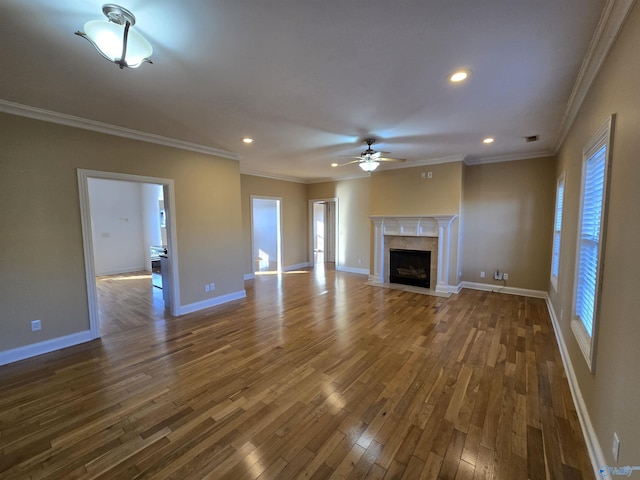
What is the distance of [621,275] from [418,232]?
4153mm

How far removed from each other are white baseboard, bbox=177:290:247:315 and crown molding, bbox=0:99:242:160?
2.54 metres

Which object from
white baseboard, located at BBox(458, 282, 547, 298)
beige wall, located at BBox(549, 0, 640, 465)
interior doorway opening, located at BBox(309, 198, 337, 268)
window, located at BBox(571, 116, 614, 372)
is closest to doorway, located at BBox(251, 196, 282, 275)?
interior doorway opening, located at BBox(309, 198, 337, 268)

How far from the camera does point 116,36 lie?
5.08ft

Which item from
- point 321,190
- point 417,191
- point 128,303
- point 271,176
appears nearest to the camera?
point 128,303

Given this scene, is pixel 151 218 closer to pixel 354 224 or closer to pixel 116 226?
pixel 116 226

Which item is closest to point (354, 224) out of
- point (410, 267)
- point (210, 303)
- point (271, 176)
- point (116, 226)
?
point (410, 267)

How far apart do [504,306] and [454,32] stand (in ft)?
14.2

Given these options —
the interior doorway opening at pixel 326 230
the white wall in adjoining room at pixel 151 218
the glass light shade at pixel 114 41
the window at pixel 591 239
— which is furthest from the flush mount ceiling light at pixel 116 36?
the interior doorway opening at pixel 326 230

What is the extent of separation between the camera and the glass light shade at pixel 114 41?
151 centimetres

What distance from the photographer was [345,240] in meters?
7.63

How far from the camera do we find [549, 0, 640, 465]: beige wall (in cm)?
123

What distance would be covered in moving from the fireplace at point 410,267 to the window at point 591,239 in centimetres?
314

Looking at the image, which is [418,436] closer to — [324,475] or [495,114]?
[324,475]

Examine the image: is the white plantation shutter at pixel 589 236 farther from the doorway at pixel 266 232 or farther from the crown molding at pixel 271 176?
the doorway at pixel 266 232
